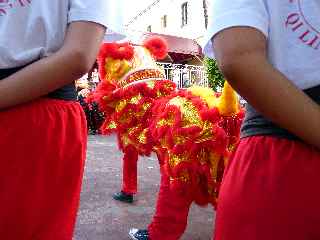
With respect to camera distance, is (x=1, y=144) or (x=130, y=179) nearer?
(x=1, y=144)

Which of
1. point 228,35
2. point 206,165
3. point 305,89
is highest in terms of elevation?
point 228,35

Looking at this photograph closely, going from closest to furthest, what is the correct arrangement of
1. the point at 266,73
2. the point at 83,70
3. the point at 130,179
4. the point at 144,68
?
the point at 266,73
the point at 83,70
the point at 144,68
the point at 130,179

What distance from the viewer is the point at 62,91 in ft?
3.70

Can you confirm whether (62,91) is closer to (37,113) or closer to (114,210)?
(37,113)

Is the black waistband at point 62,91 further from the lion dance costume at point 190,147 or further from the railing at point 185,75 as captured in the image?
the railing at point 185,75

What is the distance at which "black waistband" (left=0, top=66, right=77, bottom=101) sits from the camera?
106cm

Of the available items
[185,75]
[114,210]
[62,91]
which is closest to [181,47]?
[185,75]

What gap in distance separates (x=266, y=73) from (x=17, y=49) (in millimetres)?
567

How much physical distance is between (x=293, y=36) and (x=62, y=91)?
0.54m

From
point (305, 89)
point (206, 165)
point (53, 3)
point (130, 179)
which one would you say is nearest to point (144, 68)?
point (130, 179)

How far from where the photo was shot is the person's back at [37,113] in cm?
105

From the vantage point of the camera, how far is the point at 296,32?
35.2 inches

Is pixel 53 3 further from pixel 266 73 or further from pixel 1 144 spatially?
pixel 266 73

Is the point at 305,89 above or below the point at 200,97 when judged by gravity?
above
